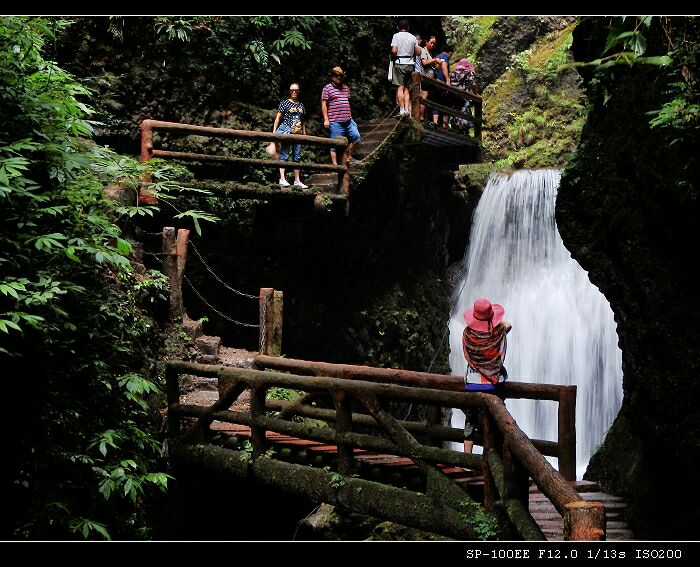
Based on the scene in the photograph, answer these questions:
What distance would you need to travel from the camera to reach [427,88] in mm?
16500

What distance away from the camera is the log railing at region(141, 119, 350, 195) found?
10516mm

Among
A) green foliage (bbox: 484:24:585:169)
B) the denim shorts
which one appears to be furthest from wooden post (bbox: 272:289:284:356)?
green foliage (bbox: 484:24:585:169)

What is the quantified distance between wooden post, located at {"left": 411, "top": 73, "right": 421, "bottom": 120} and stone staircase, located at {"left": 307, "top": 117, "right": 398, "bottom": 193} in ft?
1.33

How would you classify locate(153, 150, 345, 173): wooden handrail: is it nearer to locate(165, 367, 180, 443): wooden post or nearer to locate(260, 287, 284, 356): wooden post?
locate(260, 287, 284, 356): wooden post

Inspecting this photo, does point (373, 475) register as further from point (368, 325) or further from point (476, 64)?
point (476, 64)

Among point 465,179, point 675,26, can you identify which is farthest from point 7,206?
point 465,179

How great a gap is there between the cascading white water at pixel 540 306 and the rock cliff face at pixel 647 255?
798 cm

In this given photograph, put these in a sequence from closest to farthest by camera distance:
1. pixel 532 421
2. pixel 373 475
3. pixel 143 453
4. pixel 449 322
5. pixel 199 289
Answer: pixel 373 475, pixel 143 453, pixel 199 289, pixel 532 421, pixel 449 322

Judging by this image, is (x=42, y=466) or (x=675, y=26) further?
(x=42, y=466)

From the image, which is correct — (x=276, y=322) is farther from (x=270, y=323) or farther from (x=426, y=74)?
(x=426, y=74)

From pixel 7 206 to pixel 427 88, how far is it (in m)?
11.6

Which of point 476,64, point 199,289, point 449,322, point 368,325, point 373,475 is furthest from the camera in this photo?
point 476,64

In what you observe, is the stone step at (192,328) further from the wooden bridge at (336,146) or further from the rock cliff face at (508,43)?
the rock cliff face at (508,43)

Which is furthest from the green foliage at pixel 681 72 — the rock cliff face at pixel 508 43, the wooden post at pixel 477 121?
the rock cliff face at pixel 508 43
